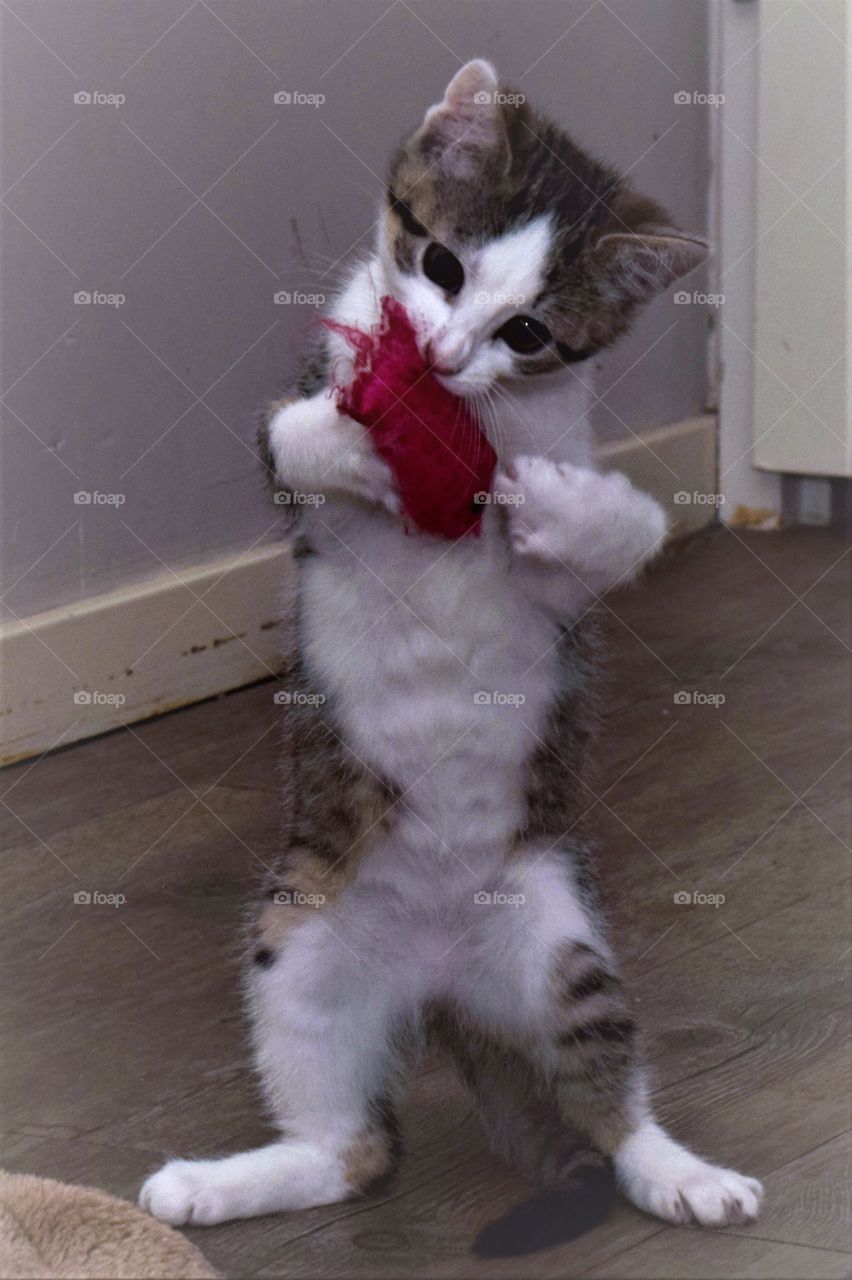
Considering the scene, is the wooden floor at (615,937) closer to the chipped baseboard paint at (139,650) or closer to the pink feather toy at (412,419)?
the chipped baseboard paint at (139,650)

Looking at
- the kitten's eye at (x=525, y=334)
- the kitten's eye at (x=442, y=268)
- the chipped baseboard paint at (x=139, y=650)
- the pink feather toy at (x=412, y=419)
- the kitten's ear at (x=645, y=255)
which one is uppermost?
the kitten's ear at (x=645, y=255)

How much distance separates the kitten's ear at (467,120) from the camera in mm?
999

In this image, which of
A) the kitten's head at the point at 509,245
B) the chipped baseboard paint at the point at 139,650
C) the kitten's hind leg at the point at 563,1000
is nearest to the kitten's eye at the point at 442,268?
the kitten's head at the point at 509,245

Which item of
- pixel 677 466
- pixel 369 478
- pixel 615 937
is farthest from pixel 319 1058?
pixel 677 466

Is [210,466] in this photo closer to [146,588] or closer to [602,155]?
[146,588]

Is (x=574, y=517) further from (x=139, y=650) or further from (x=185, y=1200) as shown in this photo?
(x=185, y=1200)

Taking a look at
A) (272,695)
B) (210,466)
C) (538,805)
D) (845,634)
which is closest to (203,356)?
Answer: (210,466)

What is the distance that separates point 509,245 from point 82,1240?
668 millimetres

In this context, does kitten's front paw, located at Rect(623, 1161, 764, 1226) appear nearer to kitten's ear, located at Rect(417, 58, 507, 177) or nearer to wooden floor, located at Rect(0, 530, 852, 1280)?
wooden floor, located at Rect(0, 530, 852, 1280)

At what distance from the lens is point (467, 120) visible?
3.30 feet

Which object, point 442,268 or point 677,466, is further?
point 677,466

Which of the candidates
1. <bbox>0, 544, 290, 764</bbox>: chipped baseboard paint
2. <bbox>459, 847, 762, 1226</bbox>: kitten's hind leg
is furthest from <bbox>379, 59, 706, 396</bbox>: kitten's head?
<bbox>459, 847, 762, 1226</bbox>: kitten's hind leg

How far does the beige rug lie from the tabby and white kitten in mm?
37

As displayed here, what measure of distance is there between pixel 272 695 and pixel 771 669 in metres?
0.52
